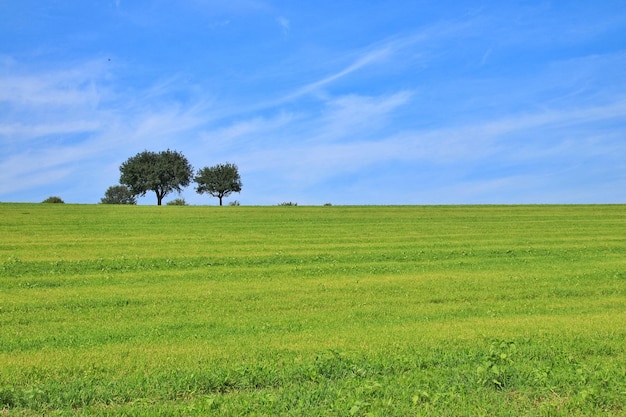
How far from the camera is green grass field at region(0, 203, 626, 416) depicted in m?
8.43

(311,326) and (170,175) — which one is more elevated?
(170,175)

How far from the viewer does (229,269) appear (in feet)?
74.8

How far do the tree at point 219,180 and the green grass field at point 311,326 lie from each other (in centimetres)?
6040

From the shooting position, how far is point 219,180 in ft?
306

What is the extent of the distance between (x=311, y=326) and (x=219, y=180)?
81523 mm

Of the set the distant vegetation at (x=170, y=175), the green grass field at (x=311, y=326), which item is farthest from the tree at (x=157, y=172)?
the green grass field at (x=311, y=326)

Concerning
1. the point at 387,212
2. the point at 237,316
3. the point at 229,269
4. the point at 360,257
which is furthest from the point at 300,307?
the point at 387,212

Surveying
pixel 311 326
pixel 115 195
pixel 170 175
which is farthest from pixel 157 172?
pixel 311 326

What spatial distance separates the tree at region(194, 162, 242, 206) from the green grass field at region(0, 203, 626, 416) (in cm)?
6040

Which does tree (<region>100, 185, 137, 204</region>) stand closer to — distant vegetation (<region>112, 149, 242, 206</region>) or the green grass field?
distant vegetation (<region>112, 149, 242, 206</region>)

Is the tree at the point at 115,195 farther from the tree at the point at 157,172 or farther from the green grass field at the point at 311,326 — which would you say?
the green grass field at the point at 311,326

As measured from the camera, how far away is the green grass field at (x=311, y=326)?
27.7 ft

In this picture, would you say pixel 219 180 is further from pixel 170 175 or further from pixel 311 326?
pixel 311 326

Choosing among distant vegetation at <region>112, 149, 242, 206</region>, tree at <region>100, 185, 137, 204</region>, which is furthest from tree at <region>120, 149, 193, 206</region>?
tree at <region>100, 185, 137, 204</region>
